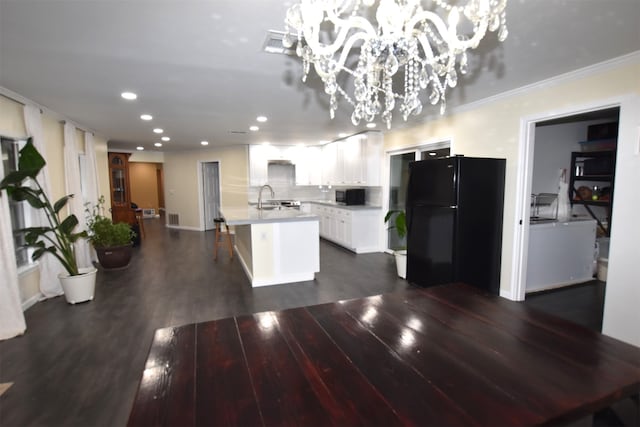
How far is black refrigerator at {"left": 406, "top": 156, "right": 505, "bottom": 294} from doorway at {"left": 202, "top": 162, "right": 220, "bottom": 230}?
628cm

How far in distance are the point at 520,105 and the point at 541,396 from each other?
3.21m

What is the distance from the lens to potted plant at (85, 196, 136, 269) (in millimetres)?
4566

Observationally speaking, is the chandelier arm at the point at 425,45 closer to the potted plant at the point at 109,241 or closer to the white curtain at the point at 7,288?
the white curtain at the point at 7,288

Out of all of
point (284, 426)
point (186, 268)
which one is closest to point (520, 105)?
point (284, 426)

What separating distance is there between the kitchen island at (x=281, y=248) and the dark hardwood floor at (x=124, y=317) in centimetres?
22

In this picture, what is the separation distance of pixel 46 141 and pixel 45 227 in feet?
4.58

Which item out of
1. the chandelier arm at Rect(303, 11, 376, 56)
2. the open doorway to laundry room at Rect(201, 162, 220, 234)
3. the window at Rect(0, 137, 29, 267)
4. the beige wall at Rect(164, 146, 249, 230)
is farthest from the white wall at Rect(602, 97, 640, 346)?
Result: the open doorway to laundry room at Rect(201, 162, 220, 234)

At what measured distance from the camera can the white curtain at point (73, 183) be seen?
13.9 feet

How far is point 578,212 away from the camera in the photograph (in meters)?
4.71

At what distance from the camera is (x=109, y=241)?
4637 millimetres

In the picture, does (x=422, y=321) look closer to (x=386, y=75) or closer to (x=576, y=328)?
(x=576, y=328)

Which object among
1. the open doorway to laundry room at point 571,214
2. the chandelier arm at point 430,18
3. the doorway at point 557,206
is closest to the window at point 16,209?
the chandelier arm at point 430,18

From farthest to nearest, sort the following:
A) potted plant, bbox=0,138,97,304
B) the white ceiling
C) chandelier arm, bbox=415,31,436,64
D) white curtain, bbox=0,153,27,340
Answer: potted plant, bbox=0,138,97,304, white curtain, bbox=0,153,27,340, the white ceiling, chandelier arm, bbox=415,31,436,64

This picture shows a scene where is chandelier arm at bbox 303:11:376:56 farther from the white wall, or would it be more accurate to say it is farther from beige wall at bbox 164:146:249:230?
beige wall at bbox 164:146:249:230
